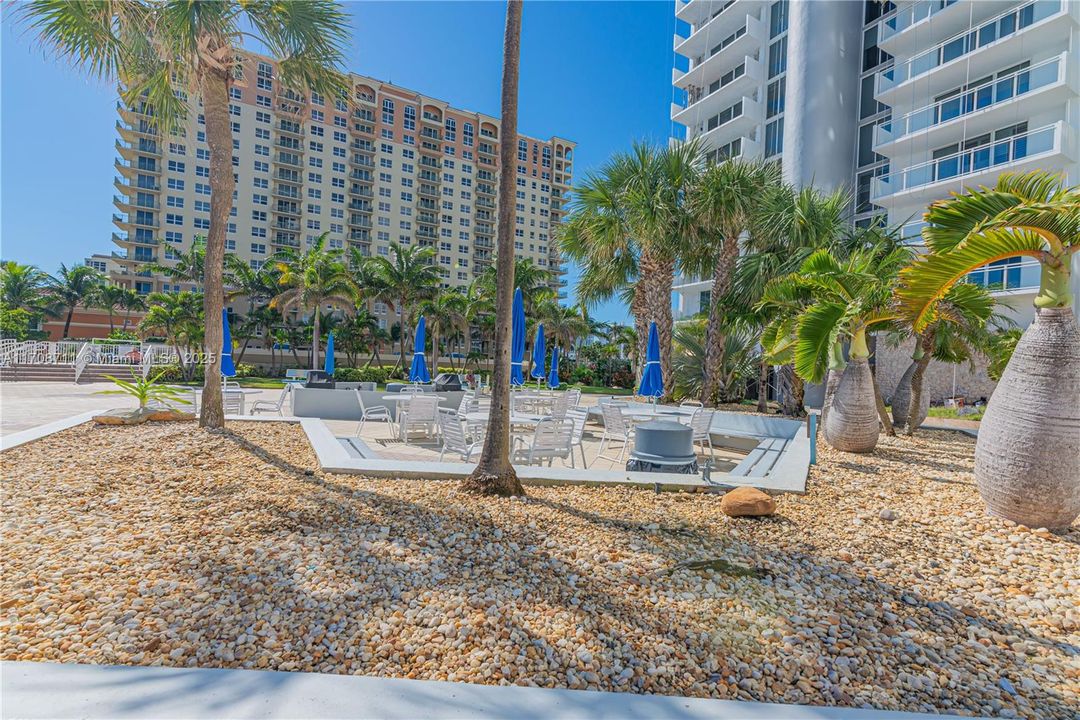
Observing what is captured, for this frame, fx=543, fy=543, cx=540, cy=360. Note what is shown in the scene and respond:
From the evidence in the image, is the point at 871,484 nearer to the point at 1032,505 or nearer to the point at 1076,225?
the point at 1032,505

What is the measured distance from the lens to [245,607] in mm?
3035

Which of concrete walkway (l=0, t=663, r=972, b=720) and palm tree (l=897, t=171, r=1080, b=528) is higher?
palm tree (l=897, t=171, r=1080, b=528)

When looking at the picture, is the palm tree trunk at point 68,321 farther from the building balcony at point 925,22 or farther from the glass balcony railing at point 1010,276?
the glass balcony railing at point 1010,276

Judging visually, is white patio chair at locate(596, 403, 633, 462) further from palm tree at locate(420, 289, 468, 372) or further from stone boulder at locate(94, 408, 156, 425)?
palm tree at locate(420, 289, 468, 372)

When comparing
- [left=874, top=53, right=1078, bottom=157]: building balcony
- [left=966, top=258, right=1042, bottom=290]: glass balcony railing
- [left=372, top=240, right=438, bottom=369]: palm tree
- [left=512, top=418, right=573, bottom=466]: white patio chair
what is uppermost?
[left=874, top=53, right=1078, bottom=157]: building balcony

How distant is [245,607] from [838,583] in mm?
3727

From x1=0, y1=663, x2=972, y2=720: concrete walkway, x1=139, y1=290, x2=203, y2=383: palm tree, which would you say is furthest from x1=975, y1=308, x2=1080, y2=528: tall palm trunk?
x1=139, y1=290, x2=203, y2=383: palm tree

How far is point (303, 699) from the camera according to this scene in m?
2.24

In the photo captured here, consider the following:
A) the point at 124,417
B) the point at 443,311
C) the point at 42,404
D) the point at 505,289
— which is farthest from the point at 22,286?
the point at 505,289

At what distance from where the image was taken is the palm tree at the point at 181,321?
33.1 m

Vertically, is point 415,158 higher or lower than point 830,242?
higher

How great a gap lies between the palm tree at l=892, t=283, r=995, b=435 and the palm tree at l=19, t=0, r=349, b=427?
35.6 feet

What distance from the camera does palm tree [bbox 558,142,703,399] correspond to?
14.4 metres

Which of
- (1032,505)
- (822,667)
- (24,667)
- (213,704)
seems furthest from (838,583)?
(24,667)
